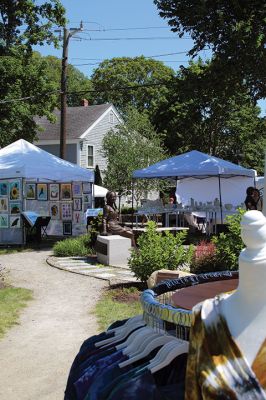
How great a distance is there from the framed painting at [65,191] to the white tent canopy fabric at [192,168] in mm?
2402

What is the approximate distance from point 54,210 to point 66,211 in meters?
0.51

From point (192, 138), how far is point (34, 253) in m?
22.9

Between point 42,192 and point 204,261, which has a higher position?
point 42,192

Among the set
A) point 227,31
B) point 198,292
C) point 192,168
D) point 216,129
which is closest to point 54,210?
point 192,168

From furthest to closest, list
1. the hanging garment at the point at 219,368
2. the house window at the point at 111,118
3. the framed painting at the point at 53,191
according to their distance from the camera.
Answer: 1. the house window at the point at 111,118
2. the framed painting at the point at 53,191
3. the hanging garment at the point at 219,368

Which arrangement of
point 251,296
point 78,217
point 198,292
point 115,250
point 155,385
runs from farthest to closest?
point 78,217, point 115,250, point 198,292, point 155,385, point 251,296

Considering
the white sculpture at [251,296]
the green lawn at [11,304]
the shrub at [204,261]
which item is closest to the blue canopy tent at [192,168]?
the shrub at [204,261]

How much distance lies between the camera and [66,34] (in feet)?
83.3

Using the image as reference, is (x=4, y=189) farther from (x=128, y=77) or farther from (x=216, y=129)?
(x=128, y=77)

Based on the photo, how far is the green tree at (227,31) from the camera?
46.0 feet

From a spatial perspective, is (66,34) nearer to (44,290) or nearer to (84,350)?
(44,290)

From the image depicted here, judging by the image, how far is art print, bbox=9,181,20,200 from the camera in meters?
16.2

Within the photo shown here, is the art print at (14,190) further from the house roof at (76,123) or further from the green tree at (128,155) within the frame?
the house roof at (76,123)

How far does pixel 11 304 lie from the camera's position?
7.75 metres
